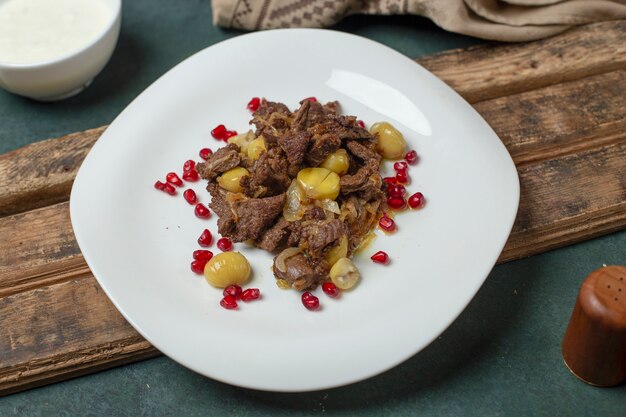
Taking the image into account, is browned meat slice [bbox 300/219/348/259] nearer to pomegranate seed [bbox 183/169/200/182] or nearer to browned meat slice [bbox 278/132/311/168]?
browned meat slice [bbox 278/132/311/168]

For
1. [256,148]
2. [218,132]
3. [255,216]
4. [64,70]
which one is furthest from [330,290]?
[64,70]

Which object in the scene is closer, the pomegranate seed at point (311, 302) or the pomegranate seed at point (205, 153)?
the pomegranate seed at point (311, 302)

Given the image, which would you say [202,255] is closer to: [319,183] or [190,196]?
[190,196]

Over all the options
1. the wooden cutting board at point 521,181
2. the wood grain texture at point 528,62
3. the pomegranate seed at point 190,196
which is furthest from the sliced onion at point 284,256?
the wood grain texture at point 528,62

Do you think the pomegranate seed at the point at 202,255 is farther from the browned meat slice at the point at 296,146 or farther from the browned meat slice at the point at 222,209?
the browned meat slice at the point at 296,146

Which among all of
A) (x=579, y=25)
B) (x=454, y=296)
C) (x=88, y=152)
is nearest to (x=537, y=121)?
(x=579, y=25)

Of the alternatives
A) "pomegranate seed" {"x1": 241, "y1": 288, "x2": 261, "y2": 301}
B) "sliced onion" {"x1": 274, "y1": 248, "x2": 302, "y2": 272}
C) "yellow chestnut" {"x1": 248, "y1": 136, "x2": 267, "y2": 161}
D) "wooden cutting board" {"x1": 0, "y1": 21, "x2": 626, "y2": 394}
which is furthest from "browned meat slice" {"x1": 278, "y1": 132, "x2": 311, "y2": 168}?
"wooden cutting board" {"x1": 0, "y1": 21, "x2": 626, "y2": 394}
